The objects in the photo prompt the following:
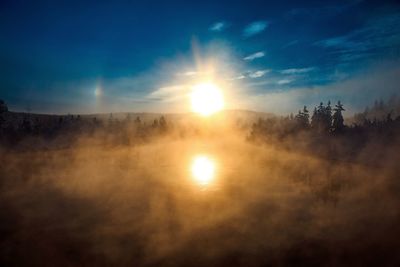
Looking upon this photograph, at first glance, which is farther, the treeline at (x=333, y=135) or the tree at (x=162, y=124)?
the tree at (x=162, y=124)

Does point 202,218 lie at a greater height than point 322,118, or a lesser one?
lesser

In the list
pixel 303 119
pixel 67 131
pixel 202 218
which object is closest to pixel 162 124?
pixel 67 131

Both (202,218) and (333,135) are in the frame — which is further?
(333,135)

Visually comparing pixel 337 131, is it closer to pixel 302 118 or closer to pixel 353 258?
pixel 302 118

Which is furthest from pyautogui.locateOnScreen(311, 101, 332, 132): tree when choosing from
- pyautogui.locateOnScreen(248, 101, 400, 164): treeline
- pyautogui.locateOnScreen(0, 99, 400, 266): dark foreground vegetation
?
pyautogui.locateOnScreen(0, 99, 400, 266): dark foreground vegetation

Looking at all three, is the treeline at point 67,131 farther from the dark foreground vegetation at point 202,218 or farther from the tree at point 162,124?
the dark foreground vegetation at point 202,218

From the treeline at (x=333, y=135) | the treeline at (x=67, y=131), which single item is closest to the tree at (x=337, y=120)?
the treeline at (x=333, y=135)

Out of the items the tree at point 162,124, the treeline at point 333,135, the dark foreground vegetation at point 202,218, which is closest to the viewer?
the dark foreground vegetation at point 202,218

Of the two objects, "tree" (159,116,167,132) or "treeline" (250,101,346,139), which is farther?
"tree" (159,116,167,132)

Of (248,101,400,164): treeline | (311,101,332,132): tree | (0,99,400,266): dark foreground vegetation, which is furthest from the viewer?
(311,101,332,132): tree

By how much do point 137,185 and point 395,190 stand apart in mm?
23961

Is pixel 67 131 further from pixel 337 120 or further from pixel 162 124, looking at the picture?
pixel 337 120

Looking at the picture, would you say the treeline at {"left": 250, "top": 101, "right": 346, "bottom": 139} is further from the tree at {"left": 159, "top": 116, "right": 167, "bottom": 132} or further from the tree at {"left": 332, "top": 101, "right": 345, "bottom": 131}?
the tree at {"left": 159, "top": 116, "right": 167, "bottom": 132}

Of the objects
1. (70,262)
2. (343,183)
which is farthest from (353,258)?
(343,183)
